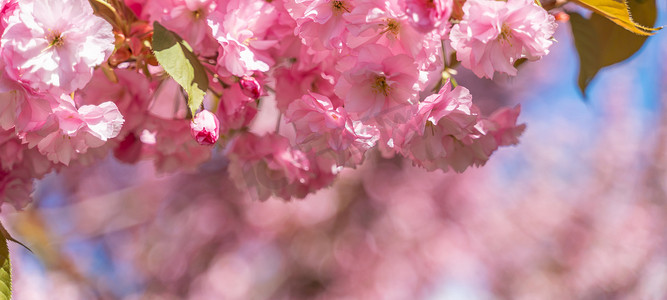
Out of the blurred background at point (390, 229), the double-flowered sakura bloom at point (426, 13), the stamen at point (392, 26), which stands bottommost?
the blurred background at point (390, 229)

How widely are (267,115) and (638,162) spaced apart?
9.15ft

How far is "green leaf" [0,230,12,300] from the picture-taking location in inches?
24.1

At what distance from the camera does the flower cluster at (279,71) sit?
1.69ft

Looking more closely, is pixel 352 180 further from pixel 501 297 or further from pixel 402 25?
pixel 402 25

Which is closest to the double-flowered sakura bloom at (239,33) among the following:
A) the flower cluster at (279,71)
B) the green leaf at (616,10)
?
the flower cluster at (279,71)

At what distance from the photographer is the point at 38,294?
2930mm

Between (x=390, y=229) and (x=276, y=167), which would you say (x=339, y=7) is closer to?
(x=276, y=167)

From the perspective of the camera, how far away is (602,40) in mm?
969

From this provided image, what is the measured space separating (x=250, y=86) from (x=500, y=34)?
0.28 meters

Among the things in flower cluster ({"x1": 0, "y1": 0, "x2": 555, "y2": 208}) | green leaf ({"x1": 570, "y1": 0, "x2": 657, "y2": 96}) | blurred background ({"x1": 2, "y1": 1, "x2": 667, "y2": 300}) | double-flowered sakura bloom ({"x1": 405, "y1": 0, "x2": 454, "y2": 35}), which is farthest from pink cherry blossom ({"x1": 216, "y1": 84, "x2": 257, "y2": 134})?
blurred background ({"x1": 2, "y1": 1, "x2": 667, "y2": 300})

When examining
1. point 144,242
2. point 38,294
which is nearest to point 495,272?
point 144,242

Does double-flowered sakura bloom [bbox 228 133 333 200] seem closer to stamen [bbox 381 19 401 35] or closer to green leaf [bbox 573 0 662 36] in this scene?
stamen [bbox 381 19 401 35]

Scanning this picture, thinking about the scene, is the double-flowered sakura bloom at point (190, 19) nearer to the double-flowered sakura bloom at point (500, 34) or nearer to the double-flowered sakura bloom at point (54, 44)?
the double-flowered sakura bloom at point (54, 44)

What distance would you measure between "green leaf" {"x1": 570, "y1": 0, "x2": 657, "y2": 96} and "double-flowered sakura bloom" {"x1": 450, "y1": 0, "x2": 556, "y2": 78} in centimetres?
34
